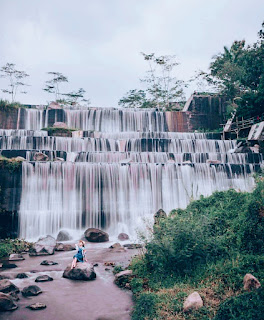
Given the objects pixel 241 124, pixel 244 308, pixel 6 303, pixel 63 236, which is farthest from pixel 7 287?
pixel 241 124

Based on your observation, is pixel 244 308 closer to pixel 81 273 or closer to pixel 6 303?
pixel 6 303

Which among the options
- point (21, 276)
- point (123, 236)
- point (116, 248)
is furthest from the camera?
point (123, 236)

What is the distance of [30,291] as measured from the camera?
299 inches

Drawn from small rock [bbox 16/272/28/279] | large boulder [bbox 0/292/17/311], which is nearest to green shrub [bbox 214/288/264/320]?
large boulder [bbox 0/292/17/311]

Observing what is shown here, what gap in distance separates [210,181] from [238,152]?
5850 millimetres

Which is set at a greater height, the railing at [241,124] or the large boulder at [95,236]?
the railing at [241,124]

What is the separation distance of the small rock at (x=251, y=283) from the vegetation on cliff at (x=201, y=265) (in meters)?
0.17

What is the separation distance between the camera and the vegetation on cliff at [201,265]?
631 cm

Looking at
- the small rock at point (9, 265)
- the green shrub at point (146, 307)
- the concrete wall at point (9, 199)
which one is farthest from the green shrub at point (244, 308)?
the concrete wall at point (9, 199)

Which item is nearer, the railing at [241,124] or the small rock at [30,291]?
the small rock at [30,291]

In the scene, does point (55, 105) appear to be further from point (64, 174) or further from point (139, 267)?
point (139, 267)

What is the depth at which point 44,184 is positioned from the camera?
17688 millimetres

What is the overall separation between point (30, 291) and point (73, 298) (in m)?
1.05

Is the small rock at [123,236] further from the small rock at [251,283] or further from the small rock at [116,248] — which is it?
the small rock at [251,283]
